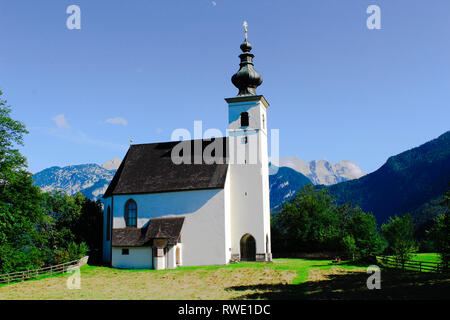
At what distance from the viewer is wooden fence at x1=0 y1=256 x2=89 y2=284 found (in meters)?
31.0

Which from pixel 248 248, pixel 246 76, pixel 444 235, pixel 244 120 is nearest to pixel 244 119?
pixel 244 120

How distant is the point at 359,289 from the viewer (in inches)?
840

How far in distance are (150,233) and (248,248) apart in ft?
31.8

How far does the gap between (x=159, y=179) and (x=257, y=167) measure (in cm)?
1013

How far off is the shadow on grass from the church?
12037 mm

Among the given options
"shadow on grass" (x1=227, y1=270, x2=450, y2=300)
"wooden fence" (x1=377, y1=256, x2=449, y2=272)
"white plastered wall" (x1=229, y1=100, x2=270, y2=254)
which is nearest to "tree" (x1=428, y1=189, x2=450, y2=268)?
"wooden fence" (x1=377, y1=256, x2=449, y2=272)

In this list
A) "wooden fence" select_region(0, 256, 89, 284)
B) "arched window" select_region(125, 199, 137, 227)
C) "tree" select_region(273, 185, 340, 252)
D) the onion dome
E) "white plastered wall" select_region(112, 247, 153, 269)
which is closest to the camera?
"wooden fence" select_region(0, 256, 89, 284)

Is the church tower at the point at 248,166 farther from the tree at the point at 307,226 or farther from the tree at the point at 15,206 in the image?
the tree at the point at 15,206

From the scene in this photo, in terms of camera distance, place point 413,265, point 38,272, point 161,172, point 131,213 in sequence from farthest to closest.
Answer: point 161,172 → point 131,213 → point 38,272 → point 413,265

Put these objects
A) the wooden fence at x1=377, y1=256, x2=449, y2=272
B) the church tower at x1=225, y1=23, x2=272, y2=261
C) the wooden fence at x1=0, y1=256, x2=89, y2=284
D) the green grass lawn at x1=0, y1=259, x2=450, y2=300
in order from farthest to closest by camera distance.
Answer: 1. the church tower at x1=225, y1=23, x2=272, y2=261
2. the wooden fence at x1=0, y1=256, x2=89, y2=284
3. the wooden fence at x1=377, y1=256, x2=449, y2=272
4. the green grass lawn at x1=0, y1=259, x2=450, y2=300

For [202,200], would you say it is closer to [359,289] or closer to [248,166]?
[248,166]

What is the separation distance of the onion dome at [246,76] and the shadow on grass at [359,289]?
2133cm

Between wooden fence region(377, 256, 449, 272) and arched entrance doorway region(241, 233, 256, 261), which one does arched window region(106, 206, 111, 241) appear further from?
wooden fence region(377, 256, 449, 272)

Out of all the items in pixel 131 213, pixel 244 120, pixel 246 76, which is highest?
pixel 246 76
